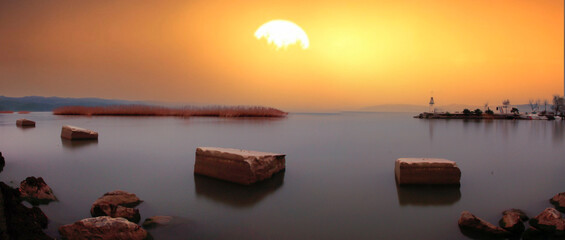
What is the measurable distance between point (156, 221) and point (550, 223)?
429 centimetres

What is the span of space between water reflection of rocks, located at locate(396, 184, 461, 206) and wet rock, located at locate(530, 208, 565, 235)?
1.08 meters

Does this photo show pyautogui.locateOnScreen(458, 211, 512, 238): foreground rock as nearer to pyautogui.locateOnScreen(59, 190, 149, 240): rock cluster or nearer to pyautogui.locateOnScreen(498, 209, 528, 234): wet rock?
pyautogui.locateOnScreen(498, 209, 528, 234): wet rock

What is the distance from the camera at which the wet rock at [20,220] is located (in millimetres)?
2795

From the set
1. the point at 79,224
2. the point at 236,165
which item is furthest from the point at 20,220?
the point at 236,165

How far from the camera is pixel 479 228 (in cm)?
321

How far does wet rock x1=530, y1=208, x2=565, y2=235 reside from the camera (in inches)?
122

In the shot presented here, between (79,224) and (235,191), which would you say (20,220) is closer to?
(79,224)

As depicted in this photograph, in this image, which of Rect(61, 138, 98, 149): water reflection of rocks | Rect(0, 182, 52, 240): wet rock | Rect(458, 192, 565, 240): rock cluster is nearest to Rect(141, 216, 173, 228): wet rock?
Rect(0, 182, 52, 240): wet rock

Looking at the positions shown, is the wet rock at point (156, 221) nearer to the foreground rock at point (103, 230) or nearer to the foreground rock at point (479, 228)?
the foreground rock at point (103, 230)

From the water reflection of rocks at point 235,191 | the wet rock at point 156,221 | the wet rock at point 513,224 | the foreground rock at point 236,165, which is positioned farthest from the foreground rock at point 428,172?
the wet rock at point 156,221

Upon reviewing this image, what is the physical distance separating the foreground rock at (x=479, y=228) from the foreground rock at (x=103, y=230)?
341 centimetres

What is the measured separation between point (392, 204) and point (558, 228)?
5.72 ft

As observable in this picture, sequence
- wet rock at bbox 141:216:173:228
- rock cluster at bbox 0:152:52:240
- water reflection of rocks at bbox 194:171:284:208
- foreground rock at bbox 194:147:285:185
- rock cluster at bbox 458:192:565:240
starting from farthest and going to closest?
foreground rock at bbox 194:147:285:185 < water reflection of rocks at bbox 194:171:284:208 < wet rock at bbox 141:216:173:228 < rock cluster at bbox 458:192:565:240 < rock cluster at bbox 0:152:52:240

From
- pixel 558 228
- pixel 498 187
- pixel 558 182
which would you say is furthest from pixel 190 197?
pixel 558 182
